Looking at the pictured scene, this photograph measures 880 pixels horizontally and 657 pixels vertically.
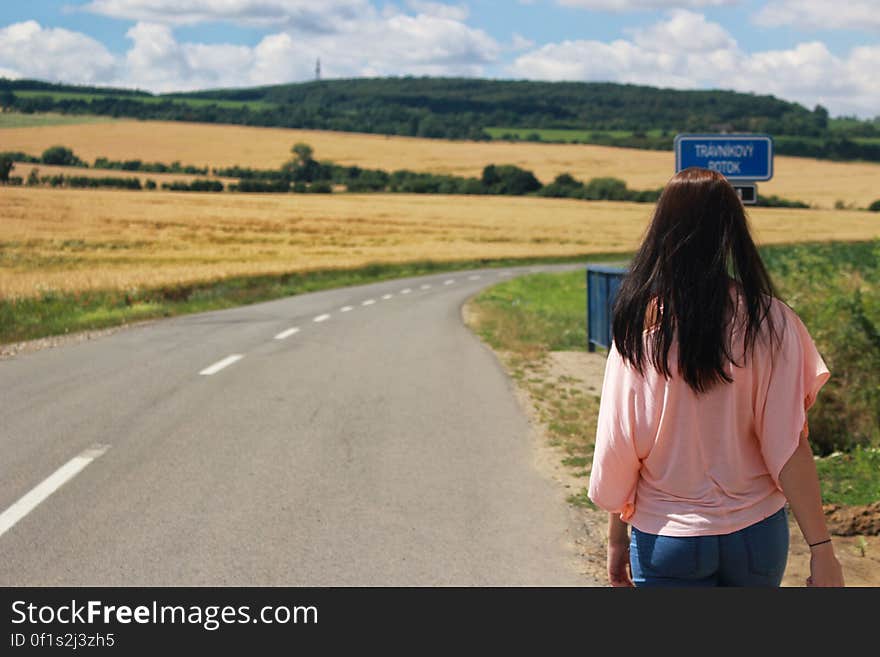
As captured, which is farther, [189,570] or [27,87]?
[27,87]

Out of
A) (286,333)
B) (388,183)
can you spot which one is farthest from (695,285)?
(388,183)

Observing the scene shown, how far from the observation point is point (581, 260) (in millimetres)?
52500

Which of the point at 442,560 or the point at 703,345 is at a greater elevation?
the point at 703,345

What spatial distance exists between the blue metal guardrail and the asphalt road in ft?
5.61

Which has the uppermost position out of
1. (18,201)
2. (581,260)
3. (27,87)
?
(27,87)

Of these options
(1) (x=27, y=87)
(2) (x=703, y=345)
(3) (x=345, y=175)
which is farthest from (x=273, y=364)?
(3) (x=345, y=175)

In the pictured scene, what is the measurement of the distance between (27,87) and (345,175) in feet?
156

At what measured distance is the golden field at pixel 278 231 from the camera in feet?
84.3

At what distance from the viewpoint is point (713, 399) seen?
265cm

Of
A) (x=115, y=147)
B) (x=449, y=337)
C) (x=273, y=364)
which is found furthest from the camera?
(x=115, y=147)

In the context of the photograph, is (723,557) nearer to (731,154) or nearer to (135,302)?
(731,154)

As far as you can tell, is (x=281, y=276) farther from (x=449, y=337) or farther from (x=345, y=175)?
(x=345, y=175)

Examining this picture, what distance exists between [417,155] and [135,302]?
6793 cm

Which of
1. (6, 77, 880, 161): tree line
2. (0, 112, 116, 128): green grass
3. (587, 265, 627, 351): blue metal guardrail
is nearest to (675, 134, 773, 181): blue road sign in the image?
(587, 265, 627, 351): blue metal guardrail
